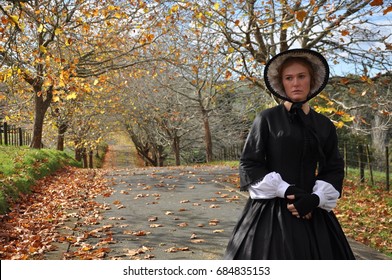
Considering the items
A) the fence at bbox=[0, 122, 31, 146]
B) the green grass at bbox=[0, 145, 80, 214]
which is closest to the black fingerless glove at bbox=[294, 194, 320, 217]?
the green grass at bbox=[0, 145, 80, 214]

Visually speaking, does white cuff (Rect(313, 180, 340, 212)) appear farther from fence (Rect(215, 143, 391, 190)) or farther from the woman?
fence (Rect(215, 143, 391, 190))

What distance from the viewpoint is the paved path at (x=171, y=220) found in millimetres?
5500

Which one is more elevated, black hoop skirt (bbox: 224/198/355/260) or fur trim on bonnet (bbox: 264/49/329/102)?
fur trim on bonnet (bbox: 264/49/329/102)

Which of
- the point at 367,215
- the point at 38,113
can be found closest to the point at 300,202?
the point at 367,215

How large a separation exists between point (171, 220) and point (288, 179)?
454cm

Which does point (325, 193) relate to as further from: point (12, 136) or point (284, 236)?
point (12, 136)

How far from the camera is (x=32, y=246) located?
18.4 ft

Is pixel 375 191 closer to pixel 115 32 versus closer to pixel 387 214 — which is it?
pixel 387 214

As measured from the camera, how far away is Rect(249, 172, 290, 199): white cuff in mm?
2830

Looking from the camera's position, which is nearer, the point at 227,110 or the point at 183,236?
the point at 183,236

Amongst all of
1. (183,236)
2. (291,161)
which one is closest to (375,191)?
(183,236)

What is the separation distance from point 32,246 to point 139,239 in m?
1.40

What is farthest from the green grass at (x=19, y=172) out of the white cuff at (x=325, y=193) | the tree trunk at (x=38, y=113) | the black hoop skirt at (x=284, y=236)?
the white cuff at (x=325, y=193)

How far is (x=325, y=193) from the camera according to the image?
2854 millimetres
